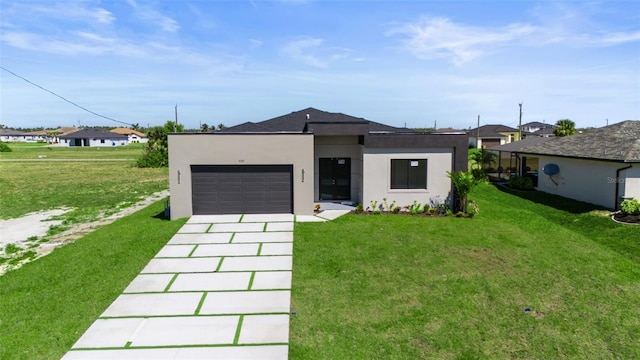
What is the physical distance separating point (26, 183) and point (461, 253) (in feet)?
106

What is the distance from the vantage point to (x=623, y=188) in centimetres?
1794

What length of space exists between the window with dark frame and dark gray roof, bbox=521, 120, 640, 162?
8.57m

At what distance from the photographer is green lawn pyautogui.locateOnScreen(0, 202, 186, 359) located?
723 cm

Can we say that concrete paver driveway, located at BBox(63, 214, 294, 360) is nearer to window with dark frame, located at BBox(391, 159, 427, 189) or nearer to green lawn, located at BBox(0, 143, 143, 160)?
window with dark frame, located at BBox(391, 159, 427, 189)

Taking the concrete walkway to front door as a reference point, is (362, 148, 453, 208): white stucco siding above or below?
above

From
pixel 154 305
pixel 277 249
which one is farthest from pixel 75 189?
pixel 154 305

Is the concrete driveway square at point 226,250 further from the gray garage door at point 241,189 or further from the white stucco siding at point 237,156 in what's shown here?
the white stucco siding at point 237,156

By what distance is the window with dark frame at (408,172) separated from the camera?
1819cm

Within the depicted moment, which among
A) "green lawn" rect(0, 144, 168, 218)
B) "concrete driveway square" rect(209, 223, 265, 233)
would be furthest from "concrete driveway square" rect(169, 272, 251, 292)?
"green lawn" rect(0, 144, 168, 218)

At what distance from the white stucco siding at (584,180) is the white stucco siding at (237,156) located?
46.1 ft

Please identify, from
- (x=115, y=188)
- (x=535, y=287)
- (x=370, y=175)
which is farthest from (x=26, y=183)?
(x=535, y=287)

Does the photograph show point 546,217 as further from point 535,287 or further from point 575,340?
point 575,340

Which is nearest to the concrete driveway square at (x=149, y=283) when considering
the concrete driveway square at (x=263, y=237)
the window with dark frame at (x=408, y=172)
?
the concrete driveway square at (x=263, y=237)

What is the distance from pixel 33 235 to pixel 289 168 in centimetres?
1010
